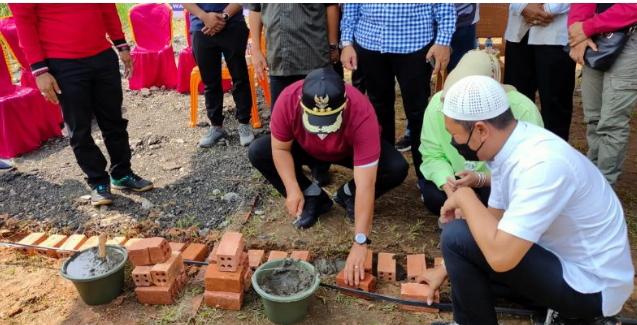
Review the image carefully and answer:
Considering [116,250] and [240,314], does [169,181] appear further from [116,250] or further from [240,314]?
[240,314]

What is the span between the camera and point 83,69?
3.51 m

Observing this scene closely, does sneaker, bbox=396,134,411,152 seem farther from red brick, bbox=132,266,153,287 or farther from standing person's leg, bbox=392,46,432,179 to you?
red brick, bbox=132,266,153,287

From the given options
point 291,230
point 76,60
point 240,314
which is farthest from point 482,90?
point 76,60

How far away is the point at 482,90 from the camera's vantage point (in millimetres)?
1889

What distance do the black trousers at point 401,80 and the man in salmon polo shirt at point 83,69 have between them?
1800 mm

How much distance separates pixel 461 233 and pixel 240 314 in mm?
1216

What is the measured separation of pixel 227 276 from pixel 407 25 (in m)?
1.96

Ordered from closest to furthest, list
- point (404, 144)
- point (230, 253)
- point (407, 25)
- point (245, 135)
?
point (230, 253) < point (407, 25) < point (404, 144) < point (245, 135)

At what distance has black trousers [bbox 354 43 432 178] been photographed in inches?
136

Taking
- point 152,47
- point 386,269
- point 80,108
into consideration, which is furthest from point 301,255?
point 152,47

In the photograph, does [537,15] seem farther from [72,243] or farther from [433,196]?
[72,243]

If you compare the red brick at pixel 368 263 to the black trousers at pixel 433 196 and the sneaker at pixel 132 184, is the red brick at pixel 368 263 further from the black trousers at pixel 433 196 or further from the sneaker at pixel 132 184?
the sneaker at pixel 132 184

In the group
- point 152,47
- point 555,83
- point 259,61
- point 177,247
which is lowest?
point 177,247

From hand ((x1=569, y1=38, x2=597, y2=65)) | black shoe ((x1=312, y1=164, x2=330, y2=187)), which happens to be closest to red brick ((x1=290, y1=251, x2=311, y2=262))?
black shoe ((x1=312, y1=164, x2=330, y2=187))
